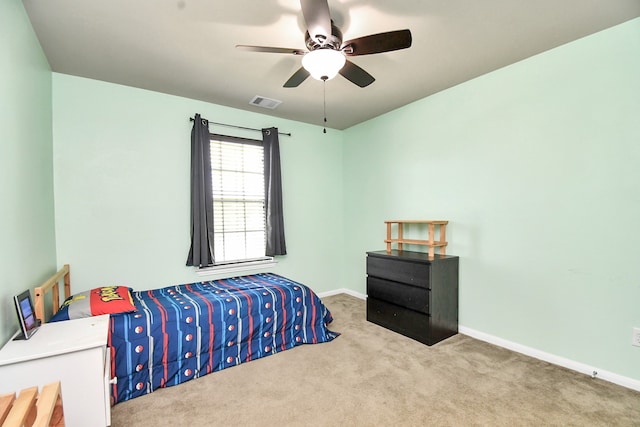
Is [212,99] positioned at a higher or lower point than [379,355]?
higher

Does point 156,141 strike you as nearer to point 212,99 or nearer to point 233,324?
point 212,99

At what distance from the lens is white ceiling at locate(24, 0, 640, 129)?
1887 mm

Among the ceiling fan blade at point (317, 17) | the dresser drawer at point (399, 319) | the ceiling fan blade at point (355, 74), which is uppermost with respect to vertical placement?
the ceiling fan blade at point (317, 17)

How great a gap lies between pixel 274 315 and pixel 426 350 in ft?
4.61

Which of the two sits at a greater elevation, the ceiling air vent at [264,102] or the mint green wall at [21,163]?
the ceiling air vent at [264,102]

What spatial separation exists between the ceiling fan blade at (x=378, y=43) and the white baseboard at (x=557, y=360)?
8.66ft

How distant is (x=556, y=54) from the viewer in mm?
2395

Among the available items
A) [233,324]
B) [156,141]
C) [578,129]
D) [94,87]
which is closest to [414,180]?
[578,129]

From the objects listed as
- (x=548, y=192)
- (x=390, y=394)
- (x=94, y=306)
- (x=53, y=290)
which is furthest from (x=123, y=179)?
(x=548, y=192)

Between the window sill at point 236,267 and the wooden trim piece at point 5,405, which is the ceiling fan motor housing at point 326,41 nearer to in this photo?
the wooden trim piece at point 5,405

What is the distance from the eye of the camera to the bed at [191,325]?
2.09 m

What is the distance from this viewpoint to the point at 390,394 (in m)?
2.04

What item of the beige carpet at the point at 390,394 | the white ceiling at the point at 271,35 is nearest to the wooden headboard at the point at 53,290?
the beige carpet at the point at 390,394

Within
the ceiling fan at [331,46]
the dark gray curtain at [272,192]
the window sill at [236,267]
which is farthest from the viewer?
the dark gray curtain at [272,192]
